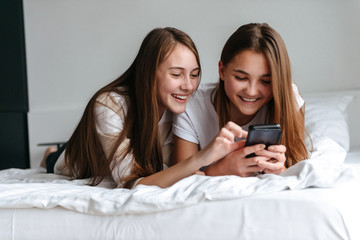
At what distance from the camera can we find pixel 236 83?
1.69m

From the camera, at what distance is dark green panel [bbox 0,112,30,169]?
3642 millimetres

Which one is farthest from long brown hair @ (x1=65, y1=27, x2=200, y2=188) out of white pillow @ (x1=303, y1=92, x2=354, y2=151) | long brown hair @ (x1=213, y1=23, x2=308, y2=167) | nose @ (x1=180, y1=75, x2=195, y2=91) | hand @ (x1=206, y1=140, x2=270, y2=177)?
white pillow @ (x1=303, y1=92, x2=354, y2=151)

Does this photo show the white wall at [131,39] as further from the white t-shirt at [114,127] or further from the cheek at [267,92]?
the white t-shirt at [114,127]

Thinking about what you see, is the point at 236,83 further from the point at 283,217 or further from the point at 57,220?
the point at 57,220

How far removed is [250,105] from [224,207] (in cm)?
65

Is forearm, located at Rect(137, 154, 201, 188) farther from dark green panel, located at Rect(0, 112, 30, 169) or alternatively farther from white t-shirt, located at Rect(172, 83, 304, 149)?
dark green panel, located at Rect(0, 112, 30, 169)

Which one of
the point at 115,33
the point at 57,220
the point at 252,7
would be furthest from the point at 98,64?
the point at 57,220

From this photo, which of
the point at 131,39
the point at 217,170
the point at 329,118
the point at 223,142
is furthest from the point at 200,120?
the point at 131,39

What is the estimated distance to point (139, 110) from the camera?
1759 mm

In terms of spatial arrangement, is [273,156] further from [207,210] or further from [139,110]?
[139,110]

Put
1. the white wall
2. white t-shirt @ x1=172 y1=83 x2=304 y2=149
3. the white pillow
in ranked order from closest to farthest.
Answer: white t-shirt @ x1=172 y1=83 x2=304 y2=149 < the white pillow < the white wall

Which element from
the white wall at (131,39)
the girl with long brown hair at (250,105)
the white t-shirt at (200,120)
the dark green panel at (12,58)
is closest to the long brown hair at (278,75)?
the girl with long brown hair at (250,105)

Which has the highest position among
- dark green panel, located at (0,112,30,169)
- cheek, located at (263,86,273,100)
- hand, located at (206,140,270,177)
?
cheek, located at (263,86,273,100)

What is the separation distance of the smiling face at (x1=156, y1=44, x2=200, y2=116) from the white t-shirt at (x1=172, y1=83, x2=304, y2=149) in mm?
79
